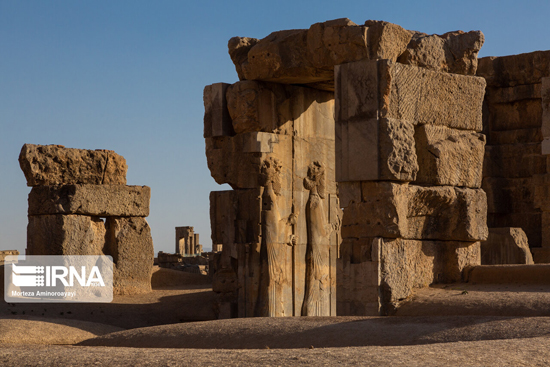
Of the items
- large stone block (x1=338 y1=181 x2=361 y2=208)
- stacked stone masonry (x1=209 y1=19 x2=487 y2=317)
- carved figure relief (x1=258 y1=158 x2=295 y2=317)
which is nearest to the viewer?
stacked stone masonry (x1=209 y1=19 x2=487 y2=317)

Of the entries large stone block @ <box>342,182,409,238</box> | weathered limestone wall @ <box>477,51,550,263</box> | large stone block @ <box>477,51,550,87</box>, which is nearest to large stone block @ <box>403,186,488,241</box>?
large stone block @ <box>342,182,409,238</box>

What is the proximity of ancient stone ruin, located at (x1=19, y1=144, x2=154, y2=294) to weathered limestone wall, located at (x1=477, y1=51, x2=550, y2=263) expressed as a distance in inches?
244

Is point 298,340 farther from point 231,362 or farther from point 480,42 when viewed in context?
point 480,42

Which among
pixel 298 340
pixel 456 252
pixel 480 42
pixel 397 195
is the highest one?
pixel 480 42

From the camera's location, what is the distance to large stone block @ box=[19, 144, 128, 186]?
13742 millimetres

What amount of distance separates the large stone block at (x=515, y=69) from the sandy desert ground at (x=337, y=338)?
619 cm

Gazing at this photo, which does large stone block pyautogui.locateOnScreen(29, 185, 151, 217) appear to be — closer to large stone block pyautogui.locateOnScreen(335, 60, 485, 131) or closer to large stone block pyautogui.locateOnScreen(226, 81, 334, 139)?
large stone block pyautogui.locateOnScreen(226, 81, 334, 139)

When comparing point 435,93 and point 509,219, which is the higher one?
point 435,93

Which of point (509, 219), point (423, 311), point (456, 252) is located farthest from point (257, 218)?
point (509, 219)

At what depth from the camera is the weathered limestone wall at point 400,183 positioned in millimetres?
8570

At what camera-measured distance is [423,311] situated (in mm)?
8008

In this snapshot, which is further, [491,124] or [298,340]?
[491,124]

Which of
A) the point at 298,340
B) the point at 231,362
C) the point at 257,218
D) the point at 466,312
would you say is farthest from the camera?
the point at 257,218

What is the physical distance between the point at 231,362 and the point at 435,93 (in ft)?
17.6
